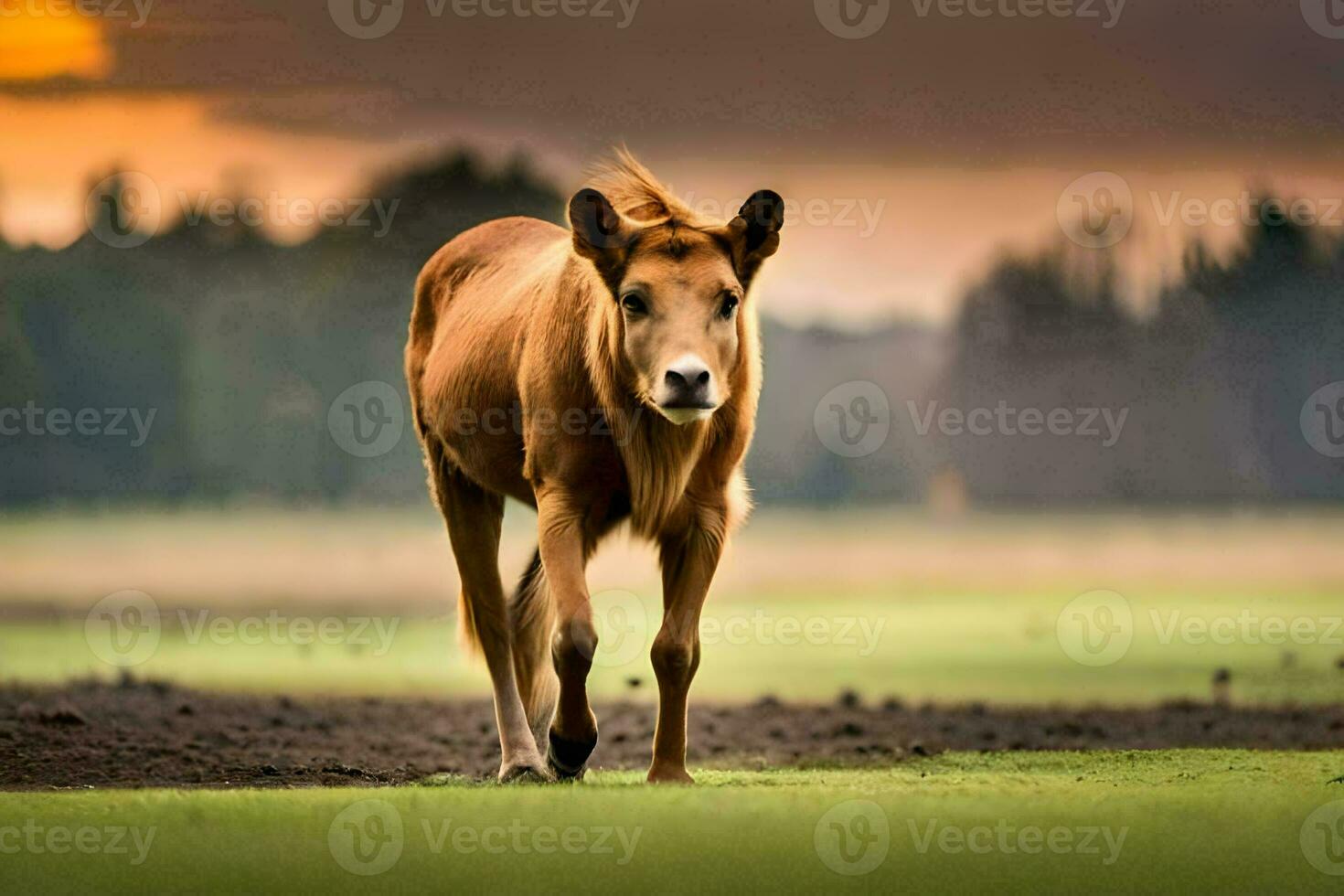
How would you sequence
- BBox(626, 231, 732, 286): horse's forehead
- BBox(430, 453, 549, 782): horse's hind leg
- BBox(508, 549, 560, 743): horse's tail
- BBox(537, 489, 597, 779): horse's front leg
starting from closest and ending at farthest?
BBox(626, 231, 732, 286): horse's forehead, BBox(537, 489, 597, 779): horse's front leg, BBox(430, 453, 549, 782): horse's hind leg, BBox(508, 549, 560, 743): horse's tail

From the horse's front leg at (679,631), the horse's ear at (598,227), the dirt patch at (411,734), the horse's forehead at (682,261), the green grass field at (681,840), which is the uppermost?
the horse's ear at (598,227)

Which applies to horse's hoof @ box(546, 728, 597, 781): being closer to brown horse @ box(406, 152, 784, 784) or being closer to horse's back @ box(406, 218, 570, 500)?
brown horse @ box(406, 152, 784, 784)

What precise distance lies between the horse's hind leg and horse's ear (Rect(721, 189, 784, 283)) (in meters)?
3.21

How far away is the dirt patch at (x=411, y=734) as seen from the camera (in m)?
11.5

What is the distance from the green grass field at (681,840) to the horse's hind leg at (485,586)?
7.67 ft

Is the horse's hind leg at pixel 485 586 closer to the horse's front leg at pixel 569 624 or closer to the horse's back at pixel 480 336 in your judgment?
the horse's back at pixel 480 336

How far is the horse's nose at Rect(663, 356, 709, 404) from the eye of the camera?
8.38 meters

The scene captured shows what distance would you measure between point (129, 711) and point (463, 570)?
4317 mm

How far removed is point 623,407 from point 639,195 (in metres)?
1.18

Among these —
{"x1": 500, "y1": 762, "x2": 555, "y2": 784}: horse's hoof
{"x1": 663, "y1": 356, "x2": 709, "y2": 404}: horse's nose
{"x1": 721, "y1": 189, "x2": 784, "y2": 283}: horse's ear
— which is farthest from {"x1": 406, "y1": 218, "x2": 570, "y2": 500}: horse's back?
{"x1": 663, "y1": 356, "x2": 709, "y2": 404}: horse's nose

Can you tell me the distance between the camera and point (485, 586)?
1140 cm

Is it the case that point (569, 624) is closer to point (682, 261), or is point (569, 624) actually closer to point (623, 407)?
point (623, 407)

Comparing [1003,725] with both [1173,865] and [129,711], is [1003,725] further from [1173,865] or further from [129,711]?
[1173,865]

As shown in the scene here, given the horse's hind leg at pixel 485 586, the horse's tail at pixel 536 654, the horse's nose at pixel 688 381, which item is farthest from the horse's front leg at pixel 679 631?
the horse's tail at pixel 536 654
